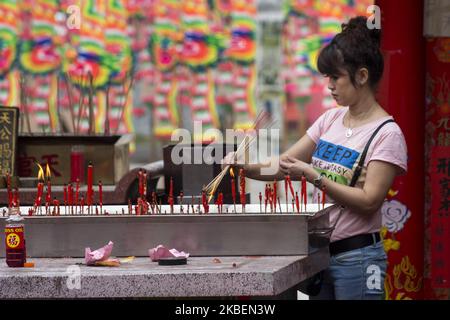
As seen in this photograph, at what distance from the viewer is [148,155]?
30.9 ft

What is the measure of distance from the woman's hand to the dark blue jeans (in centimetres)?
27

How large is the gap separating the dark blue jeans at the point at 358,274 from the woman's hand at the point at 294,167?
0.89ft

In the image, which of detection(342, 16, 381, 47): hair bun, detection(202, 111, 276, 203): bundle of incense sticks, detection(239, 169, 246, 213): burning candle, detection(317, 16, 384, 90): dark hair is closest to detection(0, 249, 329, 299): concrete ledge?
detection(239, 169, 246, 213): burning candle

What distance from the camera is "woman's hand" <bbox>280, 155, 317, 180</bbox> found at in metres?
3.03

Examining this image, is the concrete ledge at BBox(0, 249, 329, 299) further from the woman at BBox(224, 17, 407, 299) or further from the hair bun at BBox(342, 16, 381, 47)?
the hair bun at BBox(342, 16, 381, 47)

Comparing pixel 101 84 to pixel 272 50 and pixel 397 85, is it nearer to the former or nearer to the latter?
pixel 272 50

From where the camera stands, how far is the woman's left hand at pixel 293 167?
3.04 m

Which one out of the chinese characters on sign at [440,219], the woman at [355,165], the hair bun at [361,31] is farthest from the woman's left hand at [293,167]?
the chinese characters on sign at [440,219]

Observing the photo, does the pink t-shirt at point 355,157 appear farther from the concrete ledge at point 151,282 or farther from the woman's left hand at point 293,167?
the concrete ledge at point 151,282

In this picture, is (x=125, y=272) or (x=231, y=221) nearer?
(x=125, y=272)

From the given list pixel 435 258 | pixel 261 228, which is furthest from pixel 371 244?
pixel 435 258

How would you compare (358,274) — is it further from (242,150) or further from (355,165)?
(242,150)

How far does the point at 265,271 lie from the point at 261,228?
0.31 m

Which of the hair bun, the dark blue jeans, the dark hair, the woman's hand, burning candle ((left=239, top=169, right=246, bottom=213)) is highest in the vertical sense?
the hair bun
